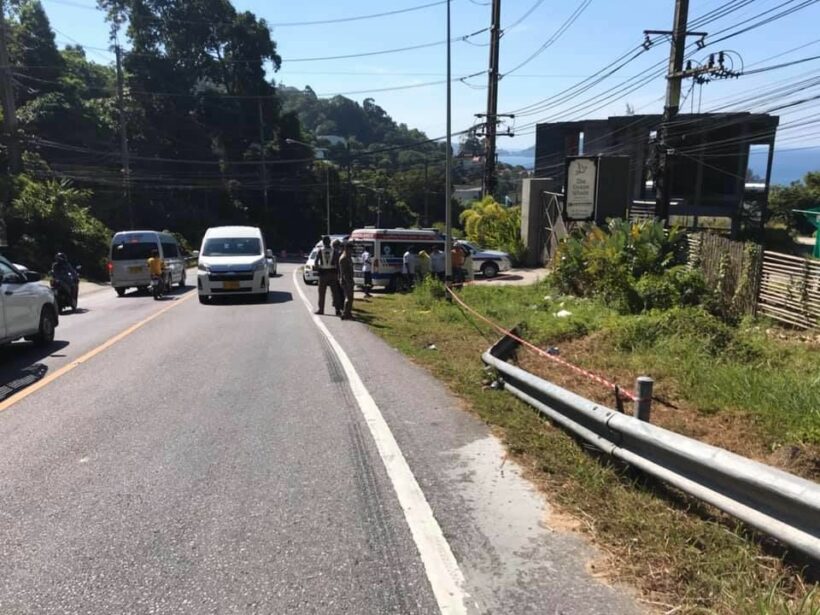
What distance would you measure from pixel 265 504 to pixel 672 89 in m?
19.0

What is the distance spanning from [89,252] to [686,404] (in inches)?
1356

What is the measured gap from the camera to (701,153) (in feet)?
118

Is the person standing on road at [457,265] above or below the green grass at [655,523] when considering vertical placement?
below

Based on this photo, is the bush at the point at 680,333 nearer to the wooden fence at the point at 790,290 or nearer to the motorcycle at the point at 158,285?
the wooden fence at the point at 790,290

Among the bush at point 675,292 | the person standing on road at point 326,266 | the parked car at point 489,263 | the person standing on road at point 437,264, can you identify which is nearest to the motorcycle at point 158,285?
the person standing on road at point 326,266

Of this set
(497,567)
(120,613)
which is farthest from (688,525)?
(120,613)

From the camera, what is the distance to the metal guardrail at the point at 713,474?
10.0 ft

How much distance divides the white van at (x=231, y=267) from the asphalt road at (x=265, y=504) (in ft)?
32.4

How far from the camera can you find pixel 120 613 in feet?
9.91

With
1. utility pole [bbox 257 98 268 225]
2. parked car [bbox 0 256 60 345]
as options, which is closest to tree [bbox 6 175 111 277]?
parked car [bbox 0 256 60 345]

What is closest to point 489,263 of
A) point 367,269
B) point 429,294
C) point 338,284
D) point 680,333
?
point 367,269

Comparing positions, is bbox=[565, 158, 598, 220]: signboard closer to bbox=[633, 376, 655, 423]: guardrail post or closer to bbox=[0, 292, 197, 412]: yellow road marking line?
bbox=[0, 292, 197, 412]: yellow road marking line

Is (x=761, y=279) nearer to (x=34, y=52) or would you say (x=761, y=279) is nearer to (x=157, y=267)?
(x=157, y=267)

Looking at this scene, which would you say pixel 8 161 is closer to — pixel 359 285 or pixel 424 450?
pixel 359 285
